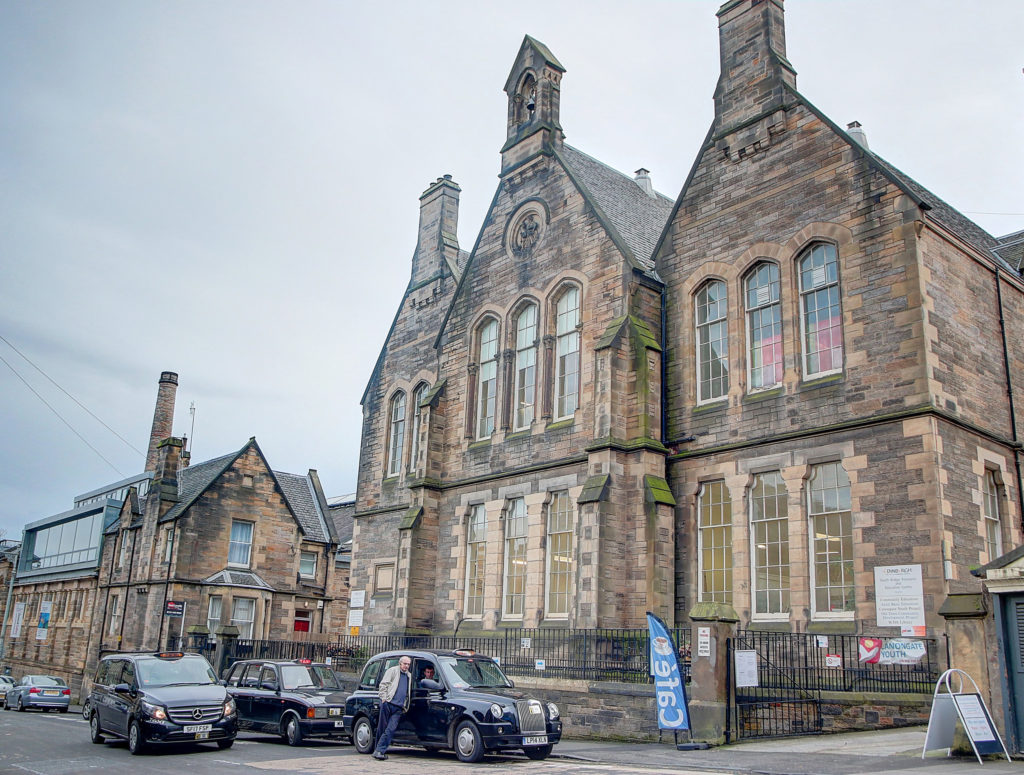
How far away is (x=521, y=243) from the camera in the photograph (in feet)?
85.7

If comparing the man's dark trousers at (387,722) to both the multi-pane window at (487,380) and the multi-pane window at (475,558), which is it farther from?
the multi-pane window at (487,380)

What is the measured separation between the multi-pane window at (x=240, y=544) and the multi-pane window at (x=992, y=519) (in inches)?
1258

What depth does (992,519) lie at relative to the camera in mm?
18109

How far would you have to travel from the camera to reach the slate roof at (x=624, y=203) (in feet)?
80.0

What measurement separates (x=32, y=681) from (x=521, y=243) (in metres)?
23.3

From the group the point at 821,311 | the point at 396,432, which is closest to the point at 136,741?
the point at 821,311

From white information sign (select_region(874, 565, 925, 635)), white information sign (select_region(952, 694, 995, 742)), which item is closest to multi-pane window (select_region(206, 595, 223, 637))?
white information sign (select_region(874, 565, 925, 635))

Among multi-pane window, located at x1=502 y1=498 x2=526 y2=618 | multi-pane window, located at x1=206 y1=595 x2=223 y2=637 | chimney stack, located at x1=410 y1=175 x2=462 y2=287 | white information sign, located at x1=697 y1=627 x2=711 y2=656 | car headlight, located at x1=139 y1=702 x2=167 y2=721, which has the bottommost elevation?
car headlight, located at x1=139 y1=702 x2=167 y2=721

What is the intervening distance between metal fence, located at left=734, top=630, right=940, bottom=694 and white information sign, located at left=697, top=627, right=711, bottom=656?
1249mm

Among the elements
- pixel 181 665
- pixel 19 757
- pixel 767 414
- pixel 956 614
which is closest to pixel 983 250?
pixel 767 414

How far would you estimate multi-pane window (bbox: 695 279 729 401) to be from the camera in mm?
21094

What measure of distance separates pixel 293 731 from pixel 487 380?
39.3 ft

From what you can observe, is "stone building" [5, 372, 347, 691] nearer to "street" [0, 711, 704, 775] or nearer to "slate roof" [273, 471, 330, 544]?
"slate roof" [273, 471, 330, 544]

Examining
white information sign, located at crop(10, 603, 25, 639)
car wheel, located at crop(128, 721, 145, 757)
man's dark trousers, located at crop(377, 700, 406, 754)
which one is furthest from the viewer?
white information sign, located at crop(10, 603, 25, 639)
